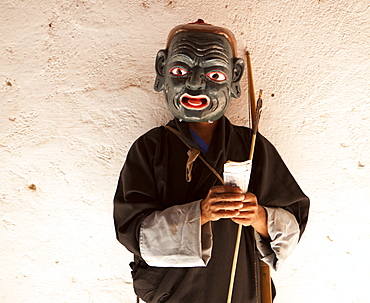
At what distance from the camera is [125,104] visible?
1.62m

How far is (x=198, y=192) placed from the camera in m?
Answer: 1.36

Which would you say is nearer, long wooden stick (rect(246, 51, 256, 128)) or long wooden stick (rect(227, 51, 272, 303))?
long wooden stick (rect(227, 51, 272, 303))

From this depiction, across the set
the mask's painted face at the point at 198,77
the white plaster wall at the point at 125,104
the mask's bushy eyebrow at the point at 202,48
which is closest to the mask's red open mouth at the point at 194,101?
the mask's painted face at the point at 198,77

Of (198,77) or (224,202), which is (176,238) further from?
(198,77)

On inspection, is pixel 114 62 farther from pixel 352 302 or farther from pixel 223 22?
pixel 352 302

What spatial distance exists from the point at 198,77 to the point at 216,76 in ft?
0.16

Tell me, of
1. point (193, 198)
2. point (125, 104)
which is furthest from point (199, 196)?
point (125, 104)

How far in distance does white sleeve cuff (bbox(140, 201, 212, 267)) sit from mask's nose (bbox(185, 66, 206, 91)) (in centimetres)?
27

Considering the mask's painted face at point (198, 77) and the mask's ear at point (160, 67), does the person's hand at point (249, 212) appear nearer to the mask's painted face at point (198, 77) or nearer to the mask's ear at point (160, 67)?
the mask's painted face at point (198, 77)

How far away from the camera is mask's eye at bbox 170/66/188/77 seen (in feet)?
4.21

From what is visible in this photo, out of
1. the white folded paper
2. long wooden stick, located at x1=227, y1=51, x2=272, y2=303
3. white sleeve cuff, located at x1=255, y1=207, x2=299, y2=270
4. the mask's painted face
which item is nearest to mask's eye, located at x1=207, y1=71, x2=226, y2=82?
the mask's painted face

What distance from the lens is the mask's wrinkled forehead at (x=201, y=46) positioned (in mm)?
1279

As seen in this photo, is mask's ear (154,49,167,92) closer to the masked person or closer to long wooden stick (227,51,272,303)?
the masked person

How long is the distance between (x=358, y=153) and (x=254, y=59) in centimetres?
43
